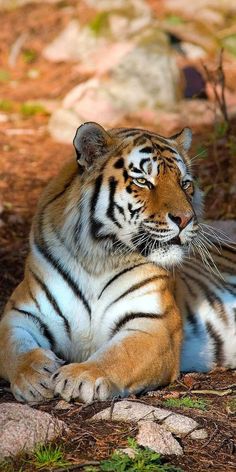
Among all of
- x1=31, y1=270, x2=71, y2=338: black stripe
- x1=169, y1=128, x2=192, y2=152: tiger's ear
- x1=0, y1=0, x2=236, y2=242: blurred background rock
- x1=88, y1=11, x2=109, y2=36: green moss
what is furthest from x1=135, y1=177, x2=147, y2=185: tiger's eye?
x1=88, y1=11, x2=109, y2=36: green moss

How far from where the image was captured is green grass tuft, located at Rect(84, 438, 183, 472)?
330 centimetres

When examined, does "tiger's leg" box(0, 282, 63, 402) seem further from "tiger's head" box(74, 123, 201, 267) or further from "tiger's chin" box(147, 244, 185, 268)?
"tiger's chin" box(147, 244, 185, 268)

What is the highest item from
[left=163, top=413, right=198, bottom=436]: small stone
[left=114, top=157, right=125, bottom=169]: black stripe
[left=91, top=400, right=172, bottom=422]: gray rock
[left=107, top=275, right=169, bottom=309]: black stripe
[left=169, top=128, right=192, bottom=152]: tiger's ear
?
[left=169, top=128, right=192, bottom=152]: tiger's ear

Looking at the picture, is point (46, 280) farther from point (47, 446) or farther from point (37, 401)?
point (47, 446)

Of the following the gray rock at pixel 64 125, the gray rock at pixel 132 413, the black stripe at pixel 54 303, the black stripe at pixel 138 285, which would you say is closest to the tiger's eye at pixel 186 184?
the black stripe at pixel 138 285

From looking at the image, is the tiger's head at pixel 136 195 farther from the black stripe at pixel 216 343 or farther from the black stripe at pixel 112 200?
the black stripe at pixel 216 343

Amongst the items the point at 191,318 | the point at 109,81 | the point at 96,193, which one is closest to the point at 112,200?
the point at 96,193

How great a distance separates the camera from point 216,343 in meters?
5.36

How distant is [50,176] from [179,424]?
16.6 ft

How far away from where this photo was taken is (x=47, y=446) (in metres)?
3.48

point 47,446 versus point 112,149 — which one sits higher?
point 112,149

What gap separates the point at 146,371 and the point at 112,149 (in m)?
1.06

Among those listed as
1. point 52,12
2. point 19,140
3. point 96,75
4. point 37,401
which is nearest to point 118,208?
point 37,401

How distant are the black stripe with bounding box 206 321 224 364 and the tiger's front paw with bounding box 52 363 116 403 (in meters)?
1.36
